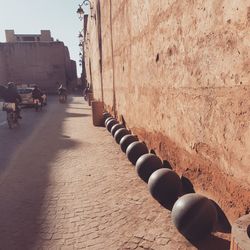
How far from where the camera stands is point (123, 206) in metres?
4.61

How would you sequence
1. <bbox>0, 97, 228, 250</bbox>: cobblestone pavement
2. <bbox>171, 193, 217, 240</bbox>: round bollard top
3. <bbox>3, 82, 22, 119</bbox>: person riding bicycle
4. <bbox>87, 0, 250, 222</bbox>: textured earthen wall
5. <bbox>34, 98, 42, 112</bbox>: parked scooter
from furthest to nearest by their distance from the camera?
<bbox>34, 98, 42, 112</bbox>: parked scooter, <bbox>3, 82, 22, 119</bbox>: person riding bicycle, <bbox>0, 97, 228, 250</bbox>: cobblestone pavement, <bbox>171, 193, 217, 240</bbox>: round bollard top, <bbox>87, 0, 250, 222</bbox>: textured earthen wall

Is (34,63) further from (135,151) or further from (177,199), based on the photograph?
(177,199)

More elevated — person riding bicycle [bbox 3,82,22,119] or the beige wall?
the beige wall

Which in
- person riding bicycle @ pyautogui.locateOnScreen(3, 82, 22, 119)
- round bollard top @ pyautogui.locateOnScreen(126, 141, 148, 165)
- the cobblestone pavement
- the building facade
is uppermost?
the building facade

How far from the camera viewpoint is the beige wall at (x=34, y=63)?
147ft

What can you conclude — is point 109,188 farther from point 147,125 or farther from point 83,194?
point 147,125

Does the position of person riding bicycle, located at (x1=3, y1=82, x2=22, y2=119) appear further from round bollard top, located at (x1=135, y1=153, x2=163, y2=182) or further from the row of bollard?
round bollard top, located at (x1=135, y1=153, x2=163, y2=182)

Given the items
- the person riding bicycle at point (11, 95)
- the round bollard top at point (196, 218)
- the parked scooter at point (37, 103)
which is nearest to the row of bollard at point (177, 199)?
the round bollard top at point (196, 218)

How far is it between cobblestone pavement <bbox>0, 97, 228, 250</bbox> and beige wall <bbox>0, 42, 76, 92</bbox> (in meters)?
40.7

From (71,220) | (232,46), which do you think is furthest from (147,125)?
(232,46)

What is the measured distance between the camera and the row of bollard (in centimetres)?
354

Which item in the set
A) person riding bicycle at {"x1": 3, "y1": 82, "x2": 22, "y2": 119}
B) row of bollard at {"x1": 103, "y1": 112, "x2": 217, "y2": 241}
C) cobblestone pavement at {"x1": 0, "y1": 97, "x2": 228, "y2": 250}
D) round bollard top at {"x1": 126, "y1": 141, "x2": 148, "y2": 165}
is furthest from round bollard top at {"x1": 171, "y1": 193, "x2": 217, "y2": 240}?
person riding bicycle at {"x1": 3, "y1": 82, "x2": 22, "y2": 119}

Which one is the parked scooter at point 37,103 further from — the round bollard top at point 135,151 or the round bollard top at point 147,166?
the round bollard top at point 147,166

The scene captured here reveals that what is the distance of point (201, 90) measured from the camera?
160 inches
